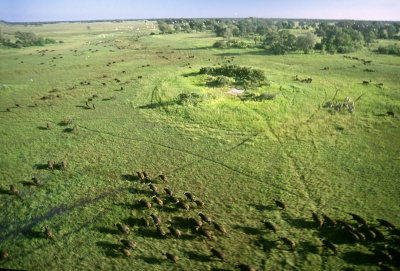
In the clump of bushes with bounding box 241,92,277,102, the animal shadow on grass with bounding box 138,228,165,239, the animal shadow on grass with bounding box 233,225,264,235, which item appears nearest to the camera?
the animal shadow on grass with bounding box 138,228,165,239

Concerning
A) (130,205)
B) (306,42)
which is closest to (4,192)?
(130,205)

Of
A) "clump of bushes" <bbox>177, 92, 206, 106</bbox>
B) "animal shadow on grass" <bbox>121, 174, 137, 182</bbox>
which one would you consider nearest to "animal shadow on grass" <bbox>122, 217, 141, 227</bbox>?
"animal shadow on grass" <bbox>121, 174, 137, 182</bbox>

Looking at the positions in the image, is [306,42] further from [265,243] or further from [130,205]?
[130,205]

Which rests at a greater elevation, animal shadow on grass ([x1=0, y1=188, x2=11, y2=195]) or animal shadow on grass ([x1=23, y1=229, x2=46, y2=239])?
animal shadow on grass ([x1=0, y1=188, x2=11, y2=195])

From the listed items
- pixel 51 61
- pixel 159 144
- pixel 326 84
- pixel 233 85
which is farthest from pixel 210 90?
pixel 51 61

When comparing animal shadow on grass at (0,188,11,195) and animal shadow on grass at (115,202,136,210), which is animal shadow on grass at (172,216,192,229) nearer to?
animal shadow on grass at (115,202,136,210)

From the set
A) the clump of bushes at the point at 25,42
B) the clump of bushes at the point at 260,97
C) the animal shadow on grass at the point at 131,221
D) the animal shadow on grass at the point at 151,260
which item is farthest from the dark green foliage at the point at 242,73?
the clump of bushes at the point at 25,42
